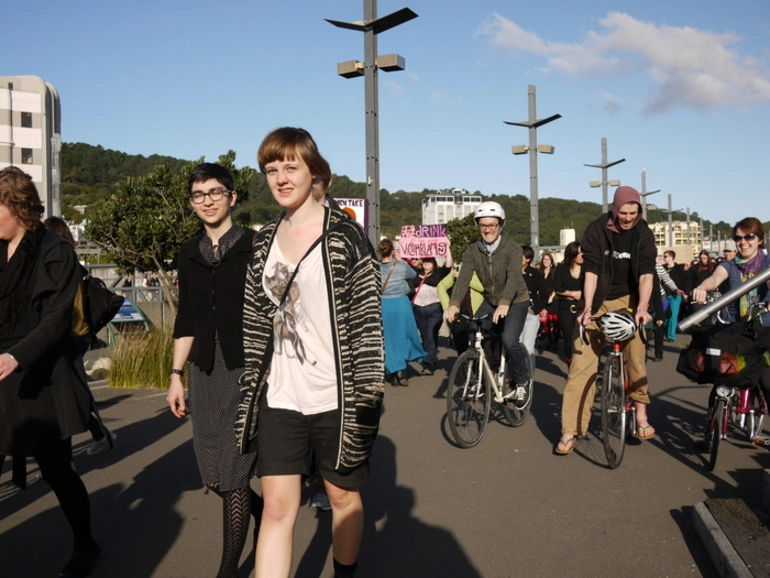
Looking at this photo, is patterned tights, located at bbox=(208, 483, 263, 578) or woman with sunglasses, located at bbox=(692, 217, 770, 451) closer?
patterned tights, located at bbox=(208, 483, 263, 578)

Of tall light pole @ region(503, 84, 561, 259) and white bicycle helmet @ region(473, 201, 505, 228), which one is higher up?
tall light pole @ region(503, 84, 561, 259)

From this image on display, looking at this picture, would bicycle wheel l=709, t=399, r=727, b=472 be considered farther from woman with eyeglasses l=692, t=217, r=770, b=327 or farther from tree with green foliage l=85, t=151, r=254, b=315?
tree with green foliage l=85, t=151, r=254, b=315

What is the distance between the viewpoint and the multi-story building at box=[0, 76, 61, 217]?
68938 millimetres

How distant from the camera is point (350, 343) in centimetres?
346

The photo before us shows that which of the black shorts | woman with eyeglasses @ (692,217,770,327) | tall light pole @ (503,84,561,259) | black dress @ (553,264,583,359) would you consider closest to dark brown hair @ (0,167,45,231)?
the black shorts

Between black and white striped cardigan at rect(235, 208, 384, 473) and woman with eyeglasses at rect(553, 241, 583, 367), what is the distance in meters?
8.93

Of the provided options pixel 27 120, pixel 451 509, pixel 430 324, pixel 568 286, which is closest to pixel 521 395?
pixel 451 509

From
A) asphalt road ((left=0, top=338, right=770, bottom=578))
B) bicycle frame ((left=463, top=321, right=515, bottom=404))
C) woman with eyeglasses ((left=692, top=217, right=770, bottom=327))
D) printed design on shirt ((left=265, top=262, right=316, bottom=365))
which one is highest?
woman with eyeglasses ((left=692, top=217, right=770, bottom=327))

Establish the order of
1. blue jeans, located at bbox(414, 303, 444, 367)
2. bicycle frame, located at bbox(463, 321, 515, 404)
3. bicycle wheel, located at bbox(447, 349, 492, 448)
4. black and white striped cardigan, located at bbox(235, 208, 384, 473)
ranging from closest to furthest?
black and white striped cardigan, located at bbox(235, 208, 384, 473)
bicycle wheel, located at bbox(447, 349, 492, 448)
bicycle frame, located at bbox(463, 321, 515, 404)
blue jeans, located at bbox(414, 303, 444, 367)

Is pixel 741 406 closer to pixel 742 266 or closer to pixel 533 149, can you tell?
pixel 742 266

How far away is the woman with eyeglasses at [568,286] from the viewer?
12.3m

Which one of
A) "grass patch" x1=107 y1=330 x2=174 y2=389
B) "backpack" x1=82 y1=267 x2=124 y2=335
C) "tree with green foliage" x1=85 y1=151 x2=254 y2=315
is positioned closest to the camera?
"backpack" x1=82 y1=267 x2=124 y2=335

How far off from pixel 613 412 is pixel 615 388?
0.21 m

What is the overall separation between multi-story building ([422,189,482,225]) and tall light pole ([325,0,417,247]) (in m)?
120
